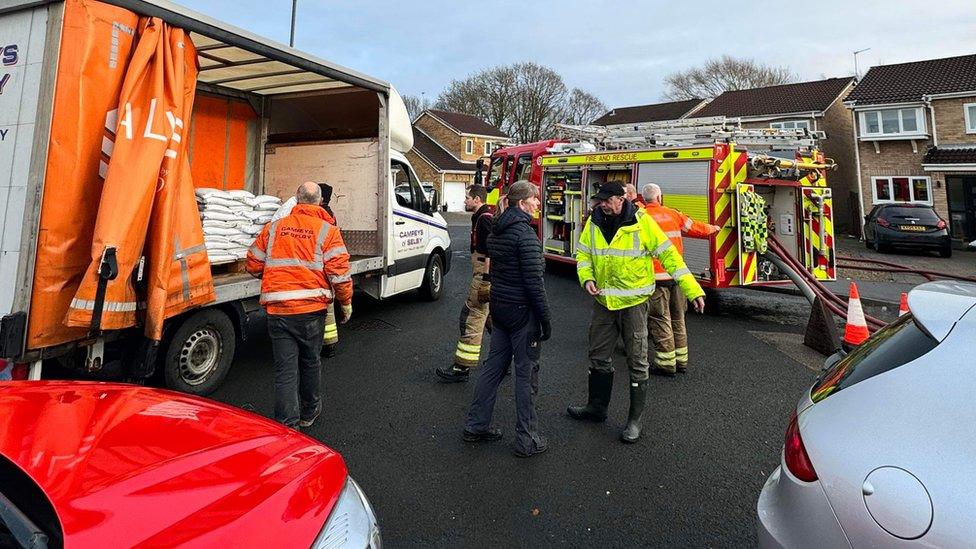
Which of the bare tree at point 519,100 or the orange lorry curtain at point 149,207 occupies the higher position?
the bare tree at point 519,100

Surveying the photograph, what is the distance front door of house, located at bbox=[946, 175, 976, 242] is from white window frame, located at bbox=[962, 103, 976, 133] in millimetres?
2025

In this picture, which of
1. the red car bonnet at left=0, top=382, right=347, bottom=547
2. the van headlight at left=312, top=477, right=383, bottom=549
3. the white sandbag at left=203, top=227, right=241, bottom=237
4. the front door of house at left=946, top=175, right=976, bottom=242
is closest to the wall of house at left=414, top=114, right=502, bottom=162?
the front door of house at left=946, top=175, right=976, bottom=242

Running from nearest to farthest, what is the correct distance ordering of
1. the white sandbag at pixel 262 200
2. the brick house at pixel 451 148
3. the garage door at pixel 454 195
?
1. the white sandbag at pixel 262 200
2. the garage door at pixel 454 195
3. the brick house at pixel 451 148

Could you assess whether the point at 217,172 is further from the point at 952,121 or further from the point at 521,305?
the point at 952,121

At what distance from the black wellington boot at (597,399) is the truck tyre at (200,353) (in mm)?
2997

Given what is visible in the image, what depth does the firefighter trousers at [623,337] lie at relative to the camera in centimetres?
359

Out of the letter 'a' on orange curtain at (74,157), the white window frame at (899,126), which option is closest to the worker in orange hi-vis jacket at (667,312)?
the letter 'a' on orange curtain at (74,157)

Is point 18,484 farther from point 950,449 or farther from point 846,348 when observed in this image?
point 846,348

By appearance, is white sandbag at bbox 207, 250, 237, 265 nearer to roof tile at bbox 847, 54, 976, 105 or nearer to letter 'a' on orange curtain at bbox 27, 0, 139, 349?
letter 'a' on orange curtain at bbox 27, 0, 139, 349

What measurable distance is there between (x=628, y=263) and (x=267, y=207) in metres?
3.81

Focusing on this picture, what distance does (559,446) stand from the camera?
3.50 metres

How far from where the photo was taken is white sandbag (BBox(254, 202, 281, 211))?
17.3ft

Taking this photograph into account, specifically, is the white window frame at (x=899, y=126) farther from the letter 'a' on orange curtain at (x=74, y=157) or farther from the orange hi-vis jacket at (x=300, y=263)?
the letter 'a' on orange curtain at (x=74, y=157)

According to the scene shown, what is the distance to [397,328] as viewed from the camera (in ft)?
21.5
